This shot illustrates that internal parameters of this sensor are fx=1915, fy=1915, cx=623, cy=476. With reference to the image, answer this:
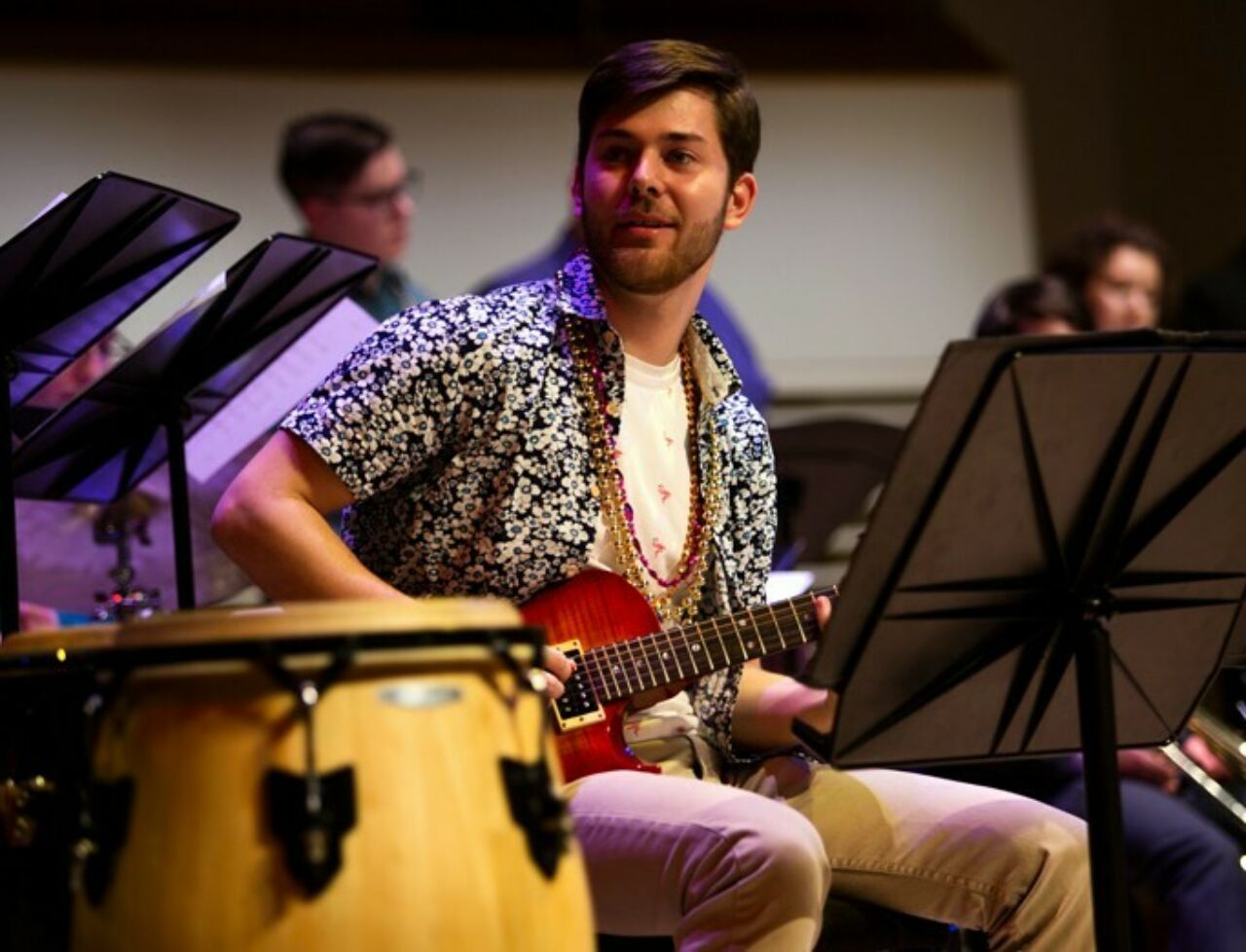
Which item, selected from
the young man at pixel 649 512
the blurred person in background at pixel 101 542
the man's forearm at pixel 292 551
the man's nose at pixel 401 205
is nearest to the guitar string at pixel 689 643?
the young man at pixel 649 512

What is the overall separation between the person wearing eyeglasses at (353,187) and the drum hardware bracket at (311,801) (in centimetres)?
325

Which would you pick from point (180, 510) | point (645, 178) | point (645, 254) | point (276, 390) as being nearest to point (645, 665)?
point (645, 254)

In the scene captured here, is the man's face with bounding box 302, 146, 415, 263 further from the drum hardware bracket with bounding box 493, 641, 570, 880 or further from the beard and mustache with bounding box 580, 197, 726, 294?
the drum hardware bracket with bounding box 493, 641, 570, 880

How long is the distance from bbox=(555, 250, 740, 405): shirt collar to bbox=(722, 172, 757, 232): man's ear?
0.18 meters

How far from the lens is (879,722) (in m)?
2.57

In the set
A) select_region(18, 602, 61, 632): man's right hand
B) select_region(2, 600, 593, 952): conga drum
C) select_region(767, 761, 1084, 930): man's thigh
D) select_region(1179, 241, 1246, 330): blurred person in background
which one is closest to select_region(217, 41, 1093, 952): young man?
select_region(767, 761, 1084, 930): man's thigh

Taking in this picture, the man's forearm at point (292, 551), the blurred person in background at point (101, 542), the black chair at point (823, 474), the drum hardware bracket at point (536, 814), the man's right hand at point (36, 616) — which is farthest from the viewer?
the black chair at point (823, 474)

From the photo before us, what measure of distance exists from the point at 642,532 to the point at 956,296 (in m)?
3.84

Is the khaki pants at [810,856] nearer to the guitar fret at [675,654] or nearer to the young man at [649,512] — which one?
the young man at [649,512]

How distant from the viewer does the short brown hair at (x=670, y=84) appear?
3199 mm

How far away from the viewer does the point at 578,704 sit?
2992 millimetres

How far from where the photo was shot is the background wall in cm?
603

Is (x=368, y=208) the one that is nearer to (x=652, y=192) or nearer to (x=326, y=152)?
(x=326, y=152)

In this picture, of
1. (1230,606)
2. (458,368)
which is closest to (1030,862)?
(1230,606)
